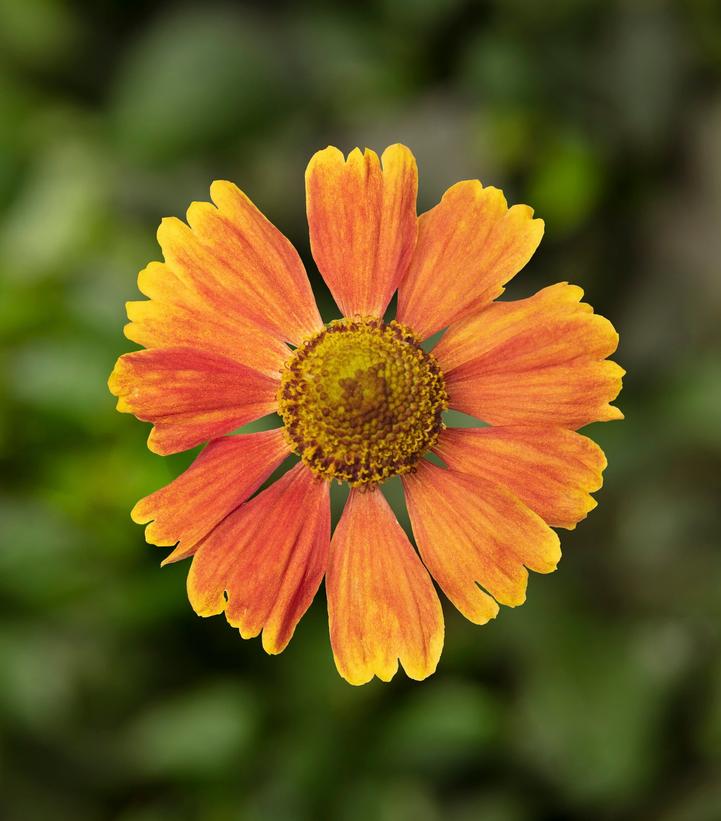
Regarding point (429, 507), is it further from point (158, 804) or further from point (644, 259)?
point (644, 259)

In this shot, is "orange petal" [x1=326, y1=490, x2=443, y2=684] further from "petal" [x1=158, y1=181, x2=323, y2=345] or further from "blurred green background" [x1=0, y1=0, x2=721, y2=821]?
"blurred green background" [x1=0, y1=0, x2=721, y2=821]

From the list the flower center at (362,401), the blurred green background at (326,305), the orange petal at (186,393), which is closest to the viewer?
the orange petal at (186,393)

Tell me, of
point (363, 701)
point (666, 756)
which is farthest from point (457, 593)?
point (666, 756)

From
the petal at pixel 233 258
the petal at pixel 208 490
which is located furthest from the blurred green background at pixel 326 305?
the petal at pixel 233 258

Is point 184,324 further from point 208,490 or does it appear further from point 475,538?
point 475,538

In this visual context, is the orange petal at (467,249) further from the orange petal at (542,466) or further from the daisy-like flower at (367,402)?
the orange petal at (542,466)
